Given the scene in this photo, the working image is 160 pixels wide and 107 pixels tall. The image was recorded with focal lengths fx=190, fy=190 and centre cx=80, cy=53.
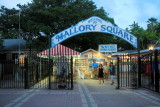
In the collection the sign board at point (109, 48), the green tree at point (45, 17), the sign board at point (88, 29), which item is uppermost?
the green tree at point (45, 17)

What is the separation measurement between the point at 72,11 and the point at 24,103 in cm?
1802

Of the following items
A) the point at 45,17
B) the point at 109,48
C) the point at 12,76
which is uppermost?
the point at 45,17

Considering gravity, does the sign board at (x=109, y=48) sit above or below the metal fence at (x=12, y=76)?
above

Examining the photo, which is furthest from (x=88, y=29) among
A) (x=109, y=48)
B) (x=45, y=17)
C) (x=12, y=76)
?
(x=45, y=17)

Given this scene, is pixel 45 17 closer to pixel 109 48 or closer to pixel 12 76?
pixel 109 48

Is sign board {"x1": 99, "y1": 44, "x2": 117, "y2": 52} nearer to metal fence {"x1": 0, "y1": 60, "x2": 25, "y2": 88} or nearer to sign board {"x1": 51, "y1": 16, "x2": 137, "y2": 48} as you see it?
sign board {"x1": 51, "y1": 16, "x2": 137, "y2": 48}

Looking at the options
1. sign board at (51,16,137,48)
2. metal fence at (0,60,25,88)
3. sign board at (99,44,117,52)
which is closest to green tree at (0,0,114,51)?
sign board at (99,44,117,52)

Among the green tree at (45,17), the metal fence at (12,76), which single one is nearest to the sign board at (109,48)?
the green tree at (45,17)

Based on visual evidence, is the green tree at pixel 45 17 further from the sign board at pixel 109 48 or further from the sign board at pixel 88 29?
the sign board at pixel 88 29

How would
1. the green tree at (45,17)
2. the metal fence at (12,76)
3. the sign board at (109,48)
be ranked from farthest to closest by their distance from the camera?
the green tree at (45,17), the sign board at (109,48), the metal fence at (12,76)

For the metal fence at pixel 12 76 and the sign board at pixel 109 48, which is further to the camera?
the sign board at pixel 109 48

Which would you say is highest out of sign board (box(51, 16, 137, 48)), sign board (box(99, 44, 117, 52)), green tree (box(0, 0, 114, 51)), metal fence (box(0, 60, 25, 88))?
green tree (box(0, 0, 114, 51))

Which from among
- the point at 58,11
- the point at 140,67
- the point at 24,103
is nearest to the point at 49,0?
the point at 58,11

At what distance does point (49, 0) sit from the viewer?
2436 centimetres
